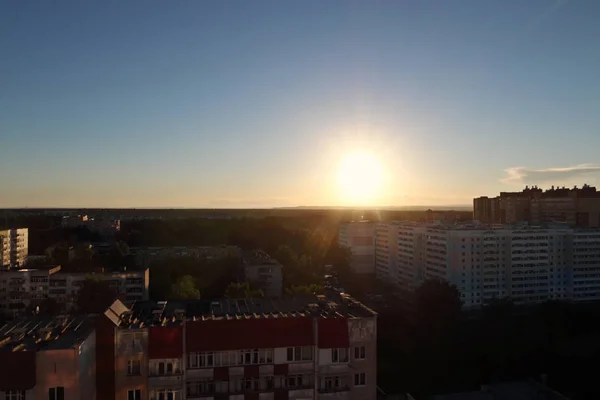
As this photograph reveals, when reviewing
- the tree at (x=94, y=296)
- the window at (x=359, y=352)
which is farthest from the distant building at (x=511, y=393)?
the tree at (x=94, y=296)

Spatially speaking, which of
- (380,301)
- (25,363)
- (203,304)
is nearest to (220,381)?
(203,304)

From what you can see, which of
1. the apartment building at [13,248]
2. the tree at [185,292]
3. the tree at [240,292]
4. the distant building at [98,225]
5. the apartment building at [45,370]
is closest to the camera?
the apartment building at [45,370]

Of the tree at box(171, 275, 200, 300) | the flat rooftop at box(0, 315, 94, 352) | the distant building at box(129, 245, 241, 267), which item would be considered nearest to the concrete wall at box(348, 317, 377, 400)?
the flat rooftop at box(0, 315, 94, 352)

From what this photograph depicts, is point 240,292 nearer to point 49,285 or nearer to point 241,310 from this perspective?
point 241,310

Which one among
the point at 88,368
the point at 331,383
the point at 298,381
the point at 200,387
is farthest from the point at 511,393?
the point at 88,368

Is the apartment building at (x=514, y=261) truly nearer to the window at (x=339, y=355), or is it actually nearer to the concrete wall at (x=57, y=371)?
the window at (x=339, y=355)

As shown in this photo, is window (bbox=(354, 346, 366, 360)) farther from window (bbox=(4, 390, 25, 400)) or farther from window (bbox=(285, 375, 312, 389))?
window (bbox=(4, 390, 25, 400))
